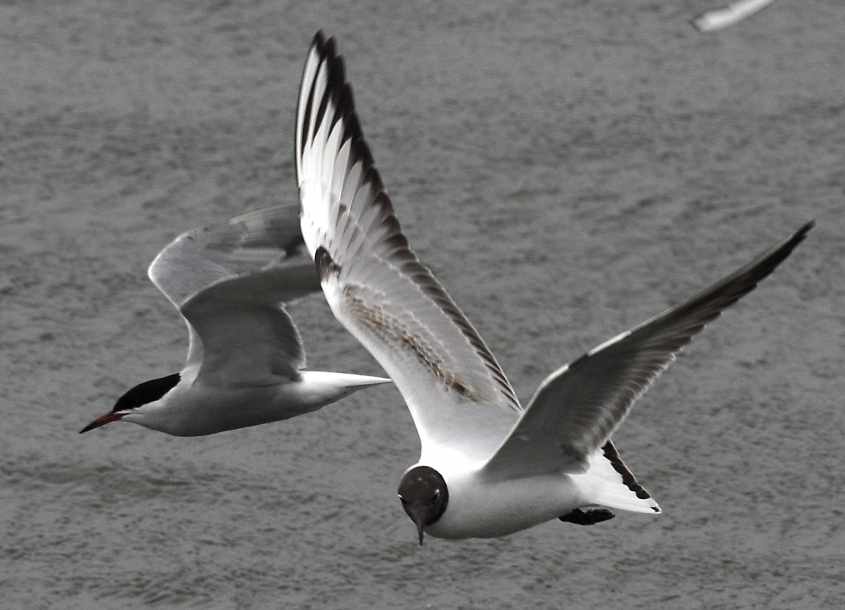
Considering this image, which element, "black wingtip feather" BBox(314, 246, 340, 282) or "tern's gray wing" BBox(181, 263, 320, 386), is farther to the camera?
"tern's gray wing" BBox(181, 263, 320, 386)

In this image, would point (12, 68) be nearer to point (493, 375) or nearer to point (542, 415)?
point (493, 375)

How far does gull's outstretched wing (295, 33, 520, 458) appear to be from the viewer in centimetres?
643

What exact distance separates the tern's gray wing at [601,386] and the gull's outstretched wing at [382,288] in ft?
0.99

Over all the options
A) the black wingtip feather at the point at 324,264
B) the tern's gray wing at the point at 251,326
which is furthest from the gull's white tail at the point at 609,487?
the tern's gray wing at the point at 251,326

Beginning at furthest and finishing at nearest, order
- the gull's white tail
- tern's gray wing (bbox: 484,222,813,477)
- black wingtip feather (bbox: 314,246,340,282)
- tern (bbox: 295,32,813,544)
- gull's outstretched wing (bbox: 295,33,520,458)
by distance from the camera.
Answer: black wingtip feather (bbox: 314,246,340,282), gull's outstretched wing (bbox: 295,33,520,458), the gull's white tail, tern (bbox: 295,32,813,544), tern's gray wing (bbox: 484,222,813,477)

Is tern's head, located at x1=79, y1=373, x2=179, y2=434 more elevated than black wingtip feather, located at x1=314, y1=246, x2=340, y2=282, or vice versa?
black wingtip feather, located at x1=314, y1=246, x2=340, y2=282

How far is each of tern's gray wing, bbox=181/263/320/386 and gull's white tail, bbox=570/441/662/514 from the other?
59.9 inches

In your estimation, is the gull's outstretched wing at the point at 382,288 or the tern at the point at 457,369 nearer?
the tern at the point at 457,369

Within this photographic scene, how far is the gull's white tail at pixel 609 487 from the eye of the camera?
6113mm

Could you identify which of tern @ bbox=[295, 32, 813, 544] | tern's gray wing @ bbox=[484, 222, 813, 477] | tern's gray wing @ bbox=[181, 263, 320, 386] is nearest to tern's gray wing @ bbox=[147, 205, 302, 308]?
tern's gray wing @ bbox=[181, 263, 320, 386]

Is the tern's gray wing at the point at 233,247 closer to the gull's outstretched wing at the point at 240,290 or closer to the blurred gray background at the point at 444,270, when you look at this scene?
the gull's outstretched wing at the point at 240,290

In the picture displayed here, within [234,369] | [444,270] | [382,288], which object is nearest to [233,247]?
[234,369]

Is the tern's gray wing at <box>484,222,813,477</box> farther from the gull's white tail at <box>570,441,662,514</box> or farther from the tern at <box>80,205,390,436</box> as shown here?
the tern at <box>80,205,390,436</box>

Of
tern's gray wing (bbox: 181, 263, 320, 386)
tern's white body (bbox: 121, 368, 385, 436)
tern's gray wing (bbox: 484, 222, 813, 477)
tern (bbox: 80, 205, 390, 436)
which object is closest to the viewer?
tern's gray wing (bbox: 484, 222, 813, 477)
